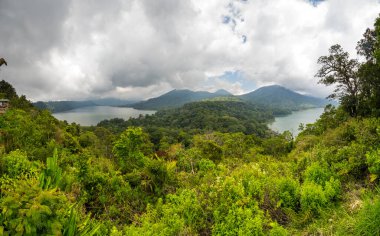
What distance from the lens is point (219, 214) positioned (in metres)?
3.73

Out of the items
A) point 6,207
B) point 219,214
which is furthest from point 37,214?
point 219,214

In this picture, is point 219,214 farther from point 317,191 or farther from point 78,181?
point 78,181

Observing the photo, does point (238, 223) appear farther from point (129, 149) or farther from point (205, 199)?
point (129, 149)

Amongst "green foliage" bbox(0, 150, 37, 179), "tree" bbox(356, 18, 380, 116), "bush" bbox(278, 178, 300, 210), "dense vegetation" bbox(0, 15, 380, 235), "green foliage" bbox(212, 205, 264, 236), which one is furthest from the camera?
"tree" bbox(356, 18, 380, 116)

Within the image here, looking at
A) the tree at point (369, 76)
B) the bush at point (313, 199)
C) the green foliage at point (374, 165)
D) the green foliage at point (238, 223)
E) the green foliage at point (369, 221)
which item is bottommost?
the green foliage at point (238, 223)

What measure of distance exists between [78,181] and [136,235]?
3.25 metres

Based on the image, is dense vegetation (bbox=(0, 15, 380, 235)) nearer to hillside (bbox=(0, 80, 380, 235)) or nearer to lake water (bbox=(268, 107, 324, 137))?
hillside (bbox=(0, 80, 380, 235))

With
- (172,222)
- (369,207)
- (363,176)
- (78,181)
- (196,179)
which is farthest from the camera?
(196,179)

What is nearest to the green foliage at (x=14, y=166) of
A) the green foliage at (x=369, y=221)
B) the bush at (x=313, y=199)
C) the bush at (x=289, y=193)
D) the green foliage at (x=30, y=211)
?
the green foliage at (x=30, y=211)

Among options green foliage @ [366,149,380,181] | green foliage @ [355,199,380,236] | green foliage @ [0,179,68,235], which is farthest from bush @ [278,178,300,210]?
green foliage @ [0,179,68,235]

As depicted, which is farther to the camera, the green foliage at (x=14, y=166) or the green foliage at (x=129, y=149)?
the green foliage at (x=129, y=149)

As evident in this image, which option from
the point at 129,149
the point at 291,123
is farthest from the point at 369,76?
the point at 291,123

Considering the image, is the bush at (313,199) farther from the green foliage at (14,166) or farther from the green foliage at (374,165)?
the green foliage at (14,166)

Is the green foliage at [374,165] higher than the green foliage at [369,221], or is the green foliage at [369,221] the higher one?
the green foliage at [374,165]
